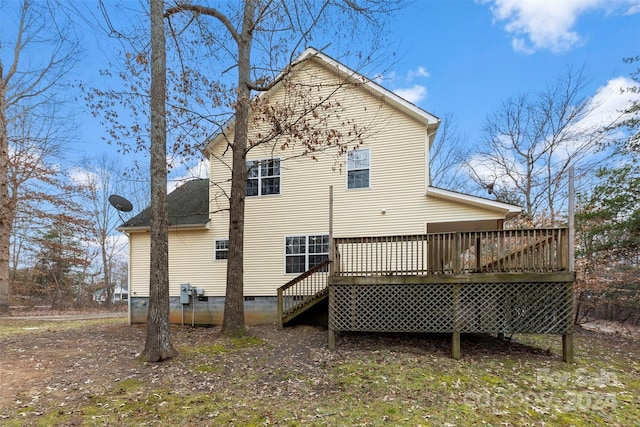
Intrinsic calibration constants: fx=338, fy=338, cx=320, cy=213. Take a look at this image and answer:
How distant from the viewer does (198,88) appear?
834 cm

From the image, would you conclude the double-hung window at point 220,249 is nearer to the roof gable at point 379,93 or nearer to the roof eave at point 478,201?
the roof gable at point 379,93

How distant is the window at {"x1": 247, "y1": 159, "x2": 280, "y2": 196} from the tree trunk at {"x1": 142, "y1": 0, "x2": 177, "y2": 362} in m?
4.89

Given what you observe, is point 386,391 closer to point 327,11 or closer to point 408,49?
point 408,49

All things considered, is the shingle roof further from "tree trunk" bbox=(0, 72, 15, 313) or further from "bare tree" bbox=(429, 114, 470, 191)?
"bare tree" bbox=(429, 114, 470, 191)

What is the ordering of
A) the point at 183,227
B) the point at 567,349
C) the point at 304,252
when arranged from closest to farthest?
the point at 567,349 → the point at 304,252 → the point at 183,227

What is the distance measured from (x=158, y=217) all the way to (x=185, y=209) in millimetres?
6496

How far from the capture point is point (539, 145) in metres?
17.8

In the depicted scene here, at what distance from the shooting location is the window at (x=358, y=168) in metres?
10.6

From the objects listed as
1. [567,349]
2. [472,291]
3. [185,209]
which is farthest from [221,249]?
[567,349]

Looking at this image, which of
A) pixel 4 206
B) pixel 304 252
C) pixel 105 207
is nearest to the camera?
pixel 304 252

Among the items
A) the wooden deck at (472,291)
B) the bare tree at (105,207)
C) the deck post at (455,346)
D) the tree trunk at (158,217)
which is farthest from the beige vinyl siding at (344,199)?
the bare tree at (105,207)

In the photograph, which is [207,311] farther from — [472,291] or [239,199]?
[472,291]

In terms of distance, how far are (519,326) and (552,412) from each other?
2.36 metres

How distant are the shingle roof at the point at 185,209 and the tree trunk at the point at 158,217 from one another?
4096 millimetres
